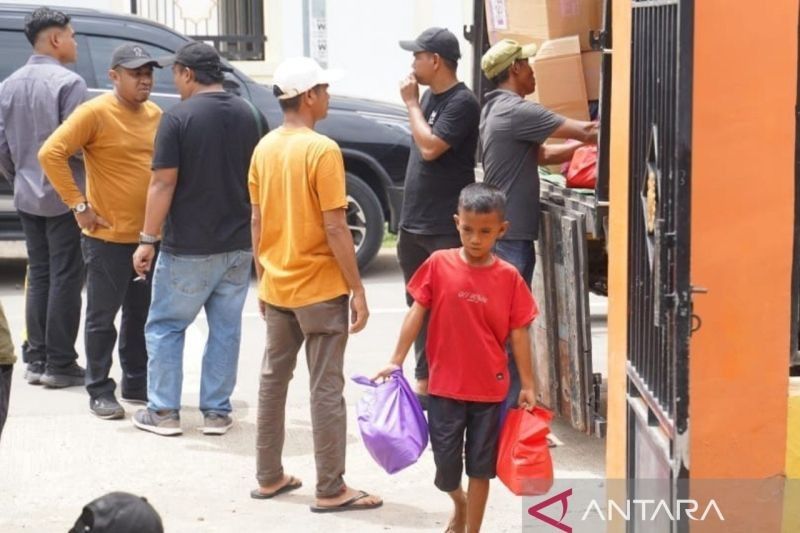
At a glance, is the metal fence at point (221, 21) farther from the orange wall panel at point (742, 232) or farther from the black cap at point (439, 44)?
the orange wall panel at point (742, 232)

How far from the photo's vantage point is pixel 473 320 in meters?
5.12

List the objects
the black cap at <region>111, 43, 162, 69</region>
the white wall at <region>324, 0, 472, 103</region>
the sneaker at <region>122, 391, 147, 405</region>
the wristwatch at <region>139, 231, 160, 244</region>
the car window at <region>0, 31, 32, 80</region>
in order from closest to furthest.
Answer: the wristwatch at <region>139, 231, 160, 244</region>
the black cap at <region>111, 43, 162, 69</region>
the sneaker at <region>122, 391, 147, 405</region>
the car window at <region>0, 31, 32, 80</region>
the white wall at <region>324, 0, 472, 103</region>

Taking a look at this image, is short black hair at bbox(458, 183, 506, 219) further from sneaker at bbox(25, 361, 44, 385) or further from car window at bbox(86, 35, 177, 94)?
car window at bbox(86, 35, 177, 94)

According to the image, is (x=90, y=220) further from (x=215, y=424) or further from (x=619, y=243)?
(x=619, y=243)

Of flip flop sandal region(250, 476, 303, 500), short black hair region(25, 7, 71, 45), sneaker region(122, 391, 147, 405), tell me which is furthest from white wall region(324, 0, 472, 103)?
flip flop sandal region(250, 476, 303, 500)

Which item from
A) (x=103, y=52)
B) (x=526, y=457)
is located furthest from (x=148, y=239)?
(x=103, y=52)

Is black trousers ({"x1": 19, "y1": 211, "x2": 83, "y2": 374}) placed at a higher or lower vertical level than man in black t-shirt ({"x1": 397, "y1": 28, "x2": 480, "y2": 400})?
lower

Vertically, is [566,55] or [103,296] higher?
[566,55]

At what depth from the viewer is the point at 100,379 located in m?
7.36

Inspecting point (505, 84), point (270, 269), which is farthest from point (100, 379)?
point (505, 84)

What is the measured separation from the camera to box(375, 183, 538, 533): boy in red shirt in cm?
512

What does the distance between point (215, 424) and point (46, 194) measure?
5.53 feet

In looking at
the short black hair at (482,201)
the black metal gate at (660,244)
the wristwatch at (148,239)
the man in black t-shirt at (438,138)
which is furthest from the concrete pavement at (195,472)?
the black metal gate at (660,244)

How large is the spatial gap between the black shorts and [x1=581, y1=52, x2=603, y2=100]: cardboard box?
2479 millimetres
